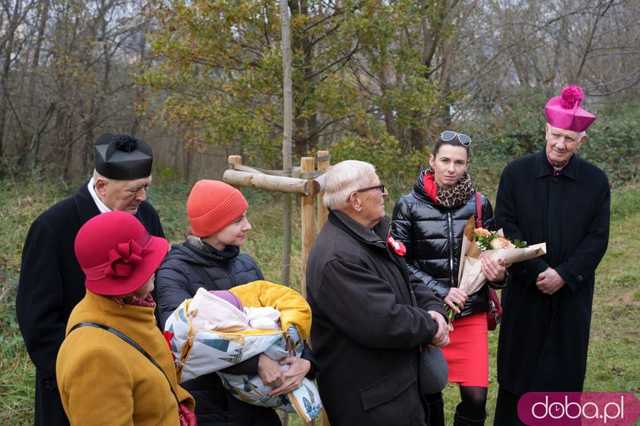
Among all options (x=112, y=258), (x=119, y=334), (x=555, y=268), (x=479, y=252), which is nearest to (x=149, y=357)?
(x=119, y=334)

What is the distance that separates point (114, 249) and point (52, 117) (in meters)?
13.9

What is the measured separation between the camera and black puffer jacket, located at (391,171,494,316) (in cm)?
388

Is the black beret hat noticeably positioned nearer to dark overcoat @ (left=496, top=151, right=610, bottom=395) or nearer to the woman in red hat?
the woman in red hat

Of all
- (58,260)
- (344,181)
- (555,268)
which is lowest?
(555,268)

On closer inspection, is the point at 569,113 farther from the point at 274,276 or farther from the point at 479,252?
the point at 274,276

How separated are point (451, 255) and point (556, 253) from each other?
0.69m

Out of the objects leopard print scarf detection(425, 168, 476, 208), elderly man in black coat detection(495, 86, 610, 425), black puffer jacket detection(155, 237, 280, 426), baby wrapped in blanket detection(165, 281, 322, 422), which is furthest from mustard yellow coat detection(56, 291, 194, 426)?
elderly man in black coat detection(495, 86, 610, 425)

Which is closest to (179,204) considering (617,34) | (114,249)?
(617,34)

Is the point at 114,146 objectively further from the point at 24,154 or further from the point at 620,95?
the point at 620,95

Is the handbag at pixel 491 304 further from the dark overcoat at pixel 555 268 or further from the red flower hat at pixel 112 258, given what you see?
the red flower hat at pixel 112 258

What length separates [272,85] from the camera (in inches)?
421

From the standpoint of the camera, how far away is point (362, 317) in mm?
2930

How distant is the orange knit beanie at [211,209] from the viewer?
→ 10.2 feet

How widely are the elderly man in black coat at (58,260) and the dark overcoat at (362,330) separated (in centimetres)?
86
